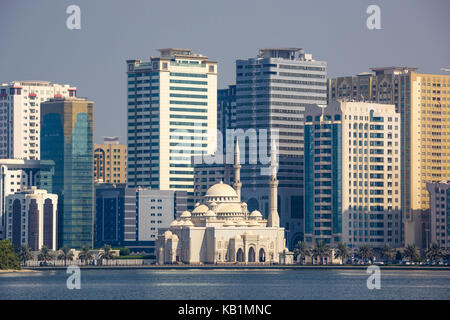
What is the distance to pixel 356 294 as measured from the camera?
592 ft
